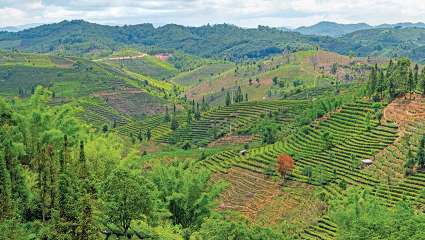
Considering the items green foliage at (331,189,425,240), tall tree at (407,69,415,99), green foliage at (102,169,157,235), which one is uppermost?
tall tree at (407,69,415,99)

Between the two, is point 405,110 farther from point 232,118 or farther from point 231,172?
point 232,118

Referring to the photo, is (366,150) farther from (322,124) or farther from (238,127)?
(238,127)

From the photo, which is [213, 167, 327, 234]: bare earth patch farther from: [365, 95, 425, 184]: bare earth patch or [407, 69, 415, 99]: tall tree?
[407, 69, 415, 99]: tall tree

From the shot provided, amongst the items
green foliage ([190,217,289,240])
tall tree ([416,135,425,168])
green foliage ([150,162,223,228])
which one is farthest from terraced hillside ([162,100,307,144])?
green foliage ([190,217,289,240])

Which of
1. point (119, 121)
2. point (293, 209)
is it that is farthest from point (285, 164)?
point (119, 121)

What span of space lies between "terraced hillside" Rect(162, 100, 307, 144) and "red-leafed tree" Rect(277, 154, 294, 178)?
27.8m

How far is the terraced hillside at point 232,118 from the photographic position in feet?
311

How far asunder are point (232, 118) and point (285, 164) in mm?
42630

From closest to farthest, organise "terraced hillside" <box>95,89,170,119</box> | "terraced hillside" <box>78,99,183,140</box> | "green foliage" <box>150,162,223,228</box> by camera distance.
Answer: "green foliage" <box>150,162,223,228</box> → "terraced hillside" <box>78,99,183,140</box> → "terraced hillside" <box>95,89,170,119</box>

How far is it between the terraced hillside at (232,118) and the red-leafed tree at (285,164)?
27.8 metres

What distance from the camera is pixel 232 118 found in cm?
10269

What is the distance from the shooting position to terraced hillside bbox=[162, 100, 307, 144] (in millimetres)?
94688

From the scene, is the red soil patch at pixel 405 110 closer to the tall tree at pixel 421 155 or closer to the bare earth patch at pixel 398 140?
the bare earth patch at pixel 398 140

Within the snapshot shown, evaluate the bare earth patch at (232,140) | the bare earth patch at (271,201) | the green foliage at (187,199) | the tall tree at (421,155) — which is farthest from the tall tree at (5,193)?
the bare earth patch at (232,140)
